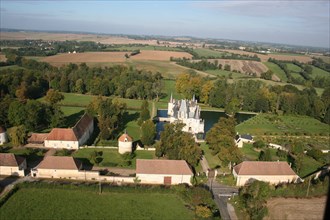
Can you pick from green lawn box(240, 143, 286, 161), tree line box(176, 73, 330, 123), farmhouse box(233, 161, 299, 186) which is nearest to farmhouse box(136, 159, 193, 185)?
farmhouse box(233, 161, 299, 186)

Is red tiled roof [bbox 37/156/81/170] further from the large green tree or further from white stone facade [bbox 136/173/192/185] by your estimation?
the large green tree

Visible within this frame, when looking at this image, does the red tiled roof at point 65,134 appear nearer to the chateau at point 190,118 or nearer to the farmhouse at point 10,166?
the farmhouse at point 10,166

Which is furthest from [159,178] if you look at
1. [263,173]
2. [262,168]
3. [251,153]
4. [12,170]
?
[251,153]

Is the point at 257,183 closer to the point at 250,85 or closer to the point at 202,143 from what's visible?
the point at 202,143

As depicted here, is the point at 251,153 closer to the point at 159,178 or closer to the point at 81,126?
the point at 159,178

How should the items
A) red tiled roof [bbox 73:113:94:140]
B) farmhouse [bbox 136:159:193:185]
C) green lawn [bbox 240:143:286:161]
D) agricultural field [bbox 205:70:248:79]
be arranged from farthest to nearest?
agricultural field [bbox 205:70:248:79], green lawn [bbox 240:143:286:161], red tiled roof [bbox 73:113:94:140], farmhouse [bbox 136:159:193:185]

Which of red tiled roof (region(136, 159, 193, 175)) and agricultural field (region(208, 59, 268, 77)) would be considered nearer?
red tiled roof (region(136, 159, 193, 175))

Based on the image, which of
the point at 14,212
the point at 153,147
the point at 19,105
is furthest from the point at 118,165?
the point at 19,105

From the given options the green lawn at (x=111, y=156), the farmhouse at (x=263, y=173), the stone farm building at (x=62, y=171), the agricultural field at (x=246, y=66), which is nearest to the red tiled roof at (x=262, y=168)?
the farmhouse at (x=263, y=173)
